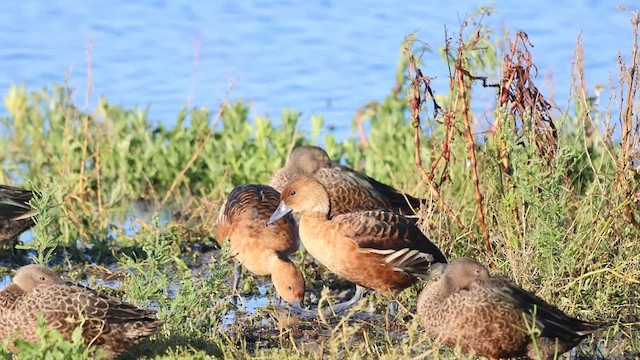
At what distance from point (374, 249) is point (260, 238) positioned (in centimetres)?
91

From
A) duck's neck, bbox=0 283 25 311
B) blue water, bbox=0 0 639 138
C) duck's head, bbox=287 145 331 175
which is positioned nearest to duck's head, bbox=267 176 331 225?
duck's head, bbox=287 145 331 175

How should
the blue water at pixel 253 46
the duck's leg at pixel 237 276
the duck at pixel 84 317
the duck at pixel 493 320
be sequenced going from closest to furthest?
1. the duck at pixel 84 317
2. the duck at pixel 493 320
3. the duck's leg at pixel 237 276
4. the blue water at pixel 253 46

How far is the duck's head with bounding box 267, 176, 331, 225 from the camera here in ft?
28.1

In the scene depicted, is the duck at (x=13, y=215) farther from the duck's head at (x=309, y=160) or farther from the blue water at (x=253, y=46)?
the blue water at (x=253, y=46)

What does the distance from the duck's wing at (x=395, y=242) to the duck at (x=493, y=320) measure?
43.6 inches

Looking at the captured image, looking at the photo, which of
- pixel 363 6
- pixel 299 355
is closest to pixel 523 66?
pixel 299 355

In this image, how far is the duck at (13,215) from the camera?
930cm

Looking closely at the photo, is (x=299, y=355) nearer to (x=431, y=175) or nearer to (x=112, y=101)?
(x=431, y=175)

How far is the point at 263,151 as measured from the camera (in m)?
11.6

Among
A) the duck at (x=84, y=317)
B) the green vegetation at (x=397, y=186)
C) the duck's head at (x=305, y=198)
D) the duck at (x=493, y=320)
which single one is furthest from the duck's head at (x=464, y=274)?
the duck's head at (x=305, y=198)

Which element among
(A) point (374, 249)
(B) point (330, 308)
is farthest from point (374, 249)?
(B) point (330, 308)

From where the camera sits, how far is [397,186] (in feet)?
34.9

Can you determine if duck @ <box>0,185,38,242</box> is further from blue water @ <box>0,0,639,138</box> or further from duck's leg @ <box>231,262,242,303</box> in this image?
blue water @ <box>0,0,639,138</box>

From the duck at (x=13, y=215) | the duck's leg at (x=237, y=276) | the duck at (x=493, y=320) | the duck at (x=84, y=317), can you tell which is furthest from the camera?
the duck at (x=13, y=215)
